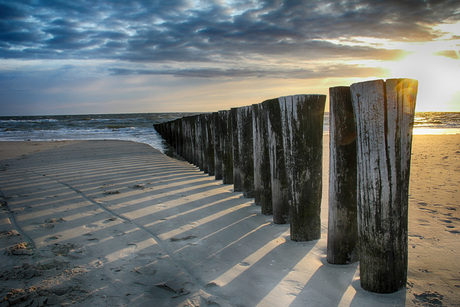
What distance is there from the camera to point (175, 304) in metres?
1.93

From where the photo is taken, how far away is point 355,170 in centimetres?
235

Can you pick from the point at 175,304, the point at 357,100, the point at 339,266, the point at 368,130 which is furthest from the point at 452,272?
the point at 175,304

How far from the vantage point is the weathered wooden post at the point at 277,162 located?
3.16 metres

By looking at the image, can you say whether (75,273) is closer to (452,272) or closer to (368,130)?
(368,130)

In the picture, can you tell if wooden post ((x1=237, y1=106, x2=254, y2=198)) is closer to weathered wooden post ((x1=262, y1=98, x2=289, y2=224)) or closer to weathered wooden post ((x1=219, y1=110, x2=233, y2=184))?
weathered wooden post ((x1=219, y1=110, x2=233, y2=184))

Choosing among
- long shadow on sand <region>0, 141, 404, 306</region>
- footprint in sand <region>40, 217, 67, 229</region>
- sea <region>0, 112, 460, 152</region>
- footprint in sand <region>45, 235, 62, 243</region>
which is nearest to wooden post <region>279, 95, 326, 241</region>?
long shadow on sand <region>0, 141, 404, 306</region>

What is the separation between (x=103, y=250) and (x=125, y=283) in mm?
629

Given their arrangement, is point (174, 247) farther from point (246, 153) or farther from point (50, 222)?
point (246, 153)

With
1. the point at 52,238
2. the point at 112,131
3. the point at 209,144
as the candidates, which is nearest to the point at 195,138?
the point at 209,144

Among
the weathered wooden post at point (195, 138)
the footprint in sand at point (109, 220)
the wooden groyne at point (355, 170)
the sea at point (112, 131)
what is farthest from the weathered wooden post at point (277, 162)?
the sea at point (112, 131)

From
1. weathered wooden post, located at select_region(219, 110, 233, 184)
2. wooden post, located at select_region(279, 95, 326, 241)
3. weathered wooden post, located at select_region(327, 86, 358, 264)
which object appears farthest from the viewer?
weathered wooden post, located at select_region(219, 110, 233, 184)

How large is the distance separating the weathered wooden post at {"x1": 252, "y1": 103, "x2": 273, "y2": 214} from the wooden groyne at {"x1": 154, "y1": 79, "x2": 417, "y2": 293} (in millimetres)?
30

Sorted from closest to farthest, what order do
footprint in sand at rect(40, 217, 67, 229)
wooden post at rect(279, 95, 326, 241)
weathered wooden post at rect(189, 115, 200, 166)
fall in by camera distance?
wooden post at rect(279, 95, 326, 241)
footprint in sand at rect(40, 217, 67, 229)
weathered wooden post at rect(189, 115, 200, 166)

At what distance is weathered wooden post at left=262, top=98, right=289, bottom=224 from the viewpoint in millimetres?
3158
